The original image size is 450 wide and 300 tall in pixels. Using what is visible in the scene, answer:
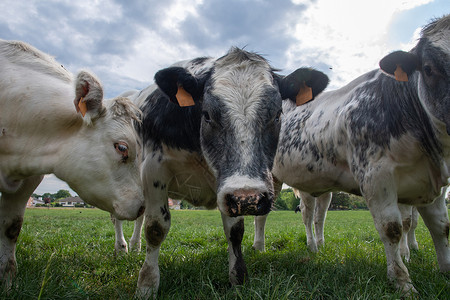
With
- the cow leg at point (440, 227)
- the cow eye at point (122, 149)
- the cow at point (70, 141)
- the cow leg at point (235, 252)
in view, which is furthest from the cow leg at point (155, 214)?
the cow leg at point (440, 227)

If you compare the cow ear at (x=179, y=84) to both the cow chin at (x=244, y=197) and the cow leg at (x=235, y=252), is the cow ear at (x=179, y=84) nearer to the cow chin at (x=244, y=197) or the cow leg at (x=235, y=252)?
the cow chin at (x=244, y=197)

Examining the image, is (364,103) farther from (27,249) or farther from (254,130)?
(27,249)

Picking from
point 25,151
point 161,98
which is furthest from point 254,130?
point 25,151

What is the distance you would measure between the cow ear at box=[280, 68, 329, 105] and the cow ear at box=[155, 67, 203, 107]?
95 cm

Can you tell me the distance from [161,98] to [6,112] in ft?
5.00

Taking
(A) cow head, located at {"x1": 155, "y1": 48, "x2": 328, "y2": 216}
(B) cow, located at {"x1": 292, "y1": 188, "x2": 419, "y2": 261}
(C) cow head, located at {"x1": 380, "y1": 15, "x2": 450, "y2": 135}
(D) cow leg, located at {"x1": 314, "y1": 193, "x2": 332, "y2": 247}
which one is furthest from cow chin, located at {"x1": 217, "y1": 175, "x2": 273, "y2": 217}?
(D) cow leg, located at {"x1": 314, "y1": 193, "x2": 332, "y2": 247}

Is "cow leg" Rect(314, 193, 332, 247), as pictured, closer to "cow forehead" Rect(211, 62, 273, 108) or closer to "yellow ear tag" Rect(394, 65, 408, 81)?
"yellow ear tag" Rect(394, 65, 408, 81)

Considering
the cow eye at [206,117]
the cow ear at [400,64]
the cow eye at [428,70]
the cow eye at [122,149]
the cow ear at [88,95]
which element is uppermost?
the cow ear at [400,64]

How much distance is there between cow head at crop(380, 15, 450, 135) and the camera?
301cm

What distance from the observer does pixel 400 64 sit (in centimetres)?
340

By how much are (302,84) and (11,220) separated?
3.43 m

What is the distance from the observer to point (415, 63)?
3373 millimetres

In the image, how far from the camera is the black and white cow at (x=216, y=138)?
262 cm

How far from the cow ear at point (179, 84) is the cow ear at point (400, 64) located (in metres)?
1.95
